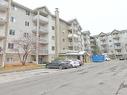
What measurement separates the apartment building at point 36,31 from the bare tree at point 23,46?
0.64m

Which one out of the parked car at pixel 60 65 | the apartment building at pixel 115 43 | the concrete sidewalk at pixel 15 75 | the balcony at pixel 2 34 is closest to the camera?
the concrete sidewalk at pixel 15 75

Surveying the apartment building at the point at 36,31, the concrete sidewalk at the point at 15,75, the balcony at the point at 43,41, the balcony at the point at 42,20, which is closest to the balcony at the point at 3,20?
the apartment building at the point at 36,31

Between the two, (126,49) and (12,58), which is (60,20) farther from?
(126,49)

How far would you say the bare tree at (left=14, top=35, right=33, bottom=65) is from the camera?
4200cm

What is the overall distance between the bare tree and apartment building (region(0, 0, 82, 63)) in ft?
2.10

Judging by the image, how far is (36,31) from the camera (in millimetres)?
49656

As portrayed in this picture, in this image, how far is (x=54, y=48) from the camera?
57469 millimetres

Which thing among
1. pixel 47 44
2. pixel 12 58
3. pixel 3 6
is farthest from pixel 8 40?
pixel 47 44

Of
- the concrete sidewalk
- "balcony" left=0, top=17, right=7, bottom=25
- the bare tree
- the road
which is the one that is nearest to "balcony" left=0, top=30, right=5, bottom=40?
"balcony" left=0, top=17, right=7, bottom=25

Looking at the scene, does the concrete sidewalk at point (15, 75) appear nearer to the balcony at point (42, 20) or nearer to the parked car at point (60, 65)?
the parked car at point (60, 65)

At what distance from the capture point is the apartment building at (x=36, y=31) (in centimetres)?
4012

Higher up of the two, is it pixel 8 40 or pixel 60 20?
pixel 60 20

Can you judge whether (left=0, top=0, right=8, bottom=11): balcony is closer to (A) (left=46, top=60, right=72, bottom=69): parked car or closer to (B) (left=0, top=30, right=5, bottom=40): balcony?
(B) (left=0, top=30, right=5, bottom=40): balcony

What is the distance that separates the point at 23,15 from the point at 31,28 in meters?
4.16
